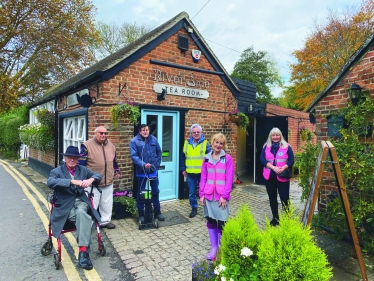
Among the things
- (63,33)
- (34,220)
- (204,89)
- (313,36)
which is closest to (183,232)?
(34,220)

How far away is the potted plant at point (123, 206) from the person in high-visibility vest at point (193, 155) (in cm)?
128

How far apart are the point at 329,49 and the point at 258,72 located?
13173 mm

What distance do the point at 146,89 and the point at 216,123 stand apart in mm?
2552

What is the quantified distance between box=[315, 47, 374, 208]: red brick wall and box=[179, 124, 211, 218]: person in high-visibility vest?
220 cm

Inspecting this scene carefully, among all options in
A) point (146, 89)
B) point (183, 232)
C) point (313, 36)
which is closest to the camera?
point (183, 232)

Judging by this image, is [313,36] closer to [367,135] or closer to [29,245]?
[367,135]

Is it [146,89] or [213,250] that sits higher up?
[146,89]

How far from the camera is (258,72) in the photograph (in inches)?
1310

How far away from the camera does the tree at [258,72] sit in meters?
32.9

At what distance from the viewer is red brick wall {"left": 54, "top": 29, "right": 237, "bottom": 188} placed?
5898 mm

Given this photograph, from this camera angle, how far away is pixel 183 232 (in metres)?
4.81

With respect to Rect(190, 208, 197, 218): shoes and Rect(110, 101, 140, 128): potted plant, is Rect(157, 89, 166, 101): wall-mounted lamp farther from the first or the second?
Rect(190, 208, 197, 218): shoes

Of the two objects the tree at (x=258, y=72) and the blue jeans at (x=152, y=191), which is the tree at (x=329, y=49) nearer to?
the tree at (x=258, y=72)

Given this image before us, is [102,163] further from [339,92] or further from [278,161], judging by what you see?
[339,92]
